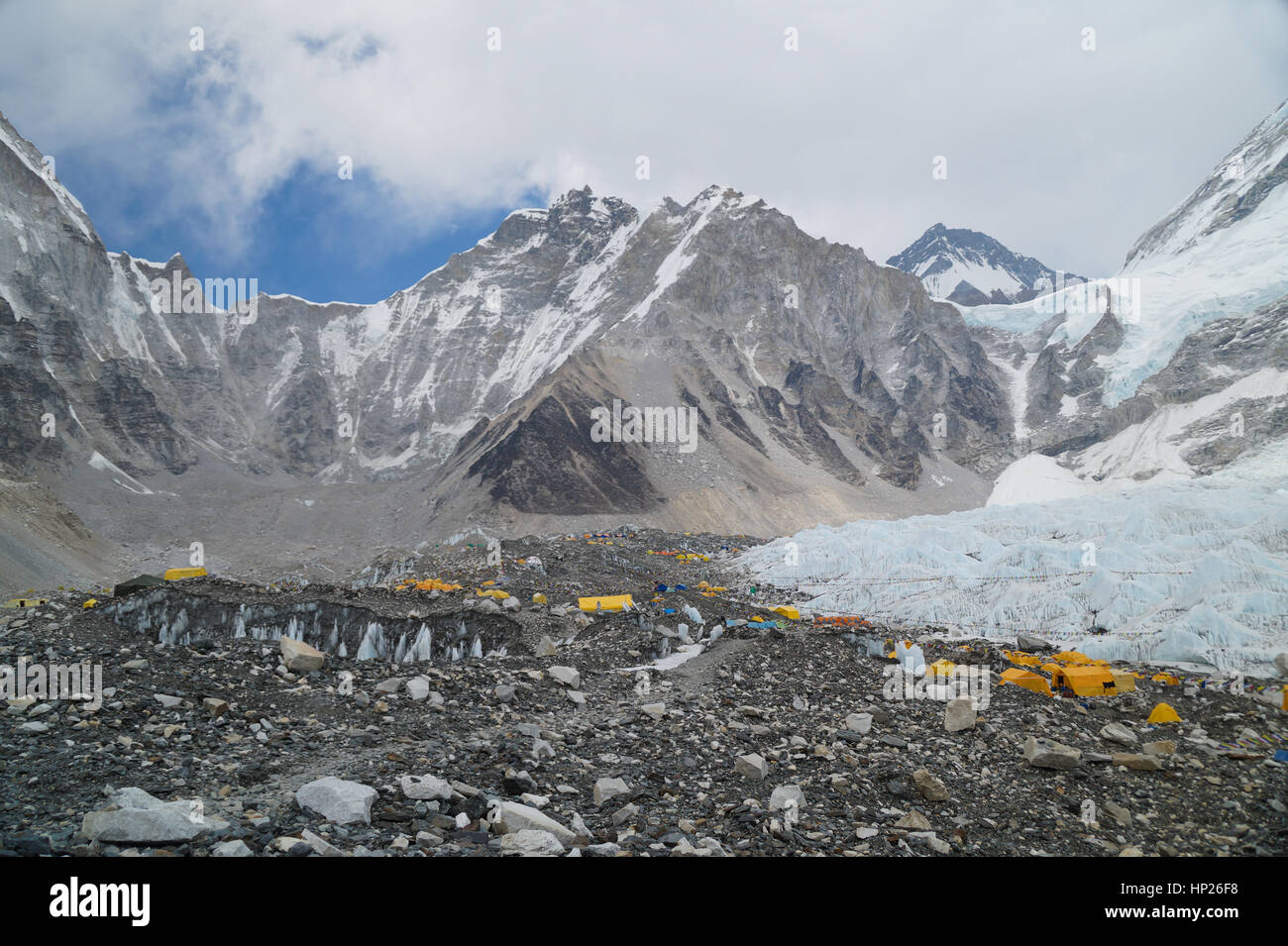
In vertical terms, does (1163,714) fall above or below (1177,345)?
below

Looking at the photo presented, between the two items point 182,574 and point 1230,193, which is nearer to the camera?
point 182,574

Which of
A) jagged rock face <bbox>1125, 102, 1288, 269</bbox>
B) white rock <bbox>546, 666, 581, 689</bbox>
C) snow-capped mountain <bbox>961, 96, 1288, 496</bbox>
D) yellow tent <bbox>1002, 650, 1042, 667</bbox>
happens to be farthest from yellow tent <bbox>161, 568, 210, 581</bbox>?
jagged rock face <bbox>1125, 102, 1288, 269</bbox>

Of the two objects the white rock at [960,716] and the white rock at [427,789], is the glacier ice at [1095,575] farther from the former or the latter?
the white rock at [427,789]

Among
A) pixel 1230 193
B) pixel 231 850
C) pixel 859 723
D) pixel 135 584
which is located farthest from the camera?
pixel 1230 193

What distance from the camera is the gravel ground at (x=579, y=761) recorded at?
5375 millimetres

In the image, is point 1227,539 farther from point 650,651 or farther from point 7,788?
point 7,788

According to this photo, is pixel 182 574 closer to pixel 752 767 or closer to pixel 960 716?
pixel 752 767

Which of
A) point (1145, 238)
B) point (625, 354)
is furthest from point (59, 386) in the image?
point (1145, 238)

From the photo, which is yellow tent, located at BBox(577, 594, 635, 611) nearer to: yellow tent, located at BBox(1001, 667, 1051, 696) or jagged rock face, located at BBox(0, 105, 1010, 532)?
yellow tent, located at BBox(1001, 667, 1051, 696)

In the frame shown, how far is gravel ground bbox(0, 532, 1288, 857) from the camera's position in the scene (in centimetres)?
538

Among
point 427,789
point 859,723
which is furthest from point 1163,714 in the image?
point 427,789

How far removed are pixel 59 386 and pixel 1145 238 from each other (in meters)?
204

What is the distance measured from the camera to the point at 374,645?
13.6m

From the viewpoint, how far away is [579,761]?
7719mm
